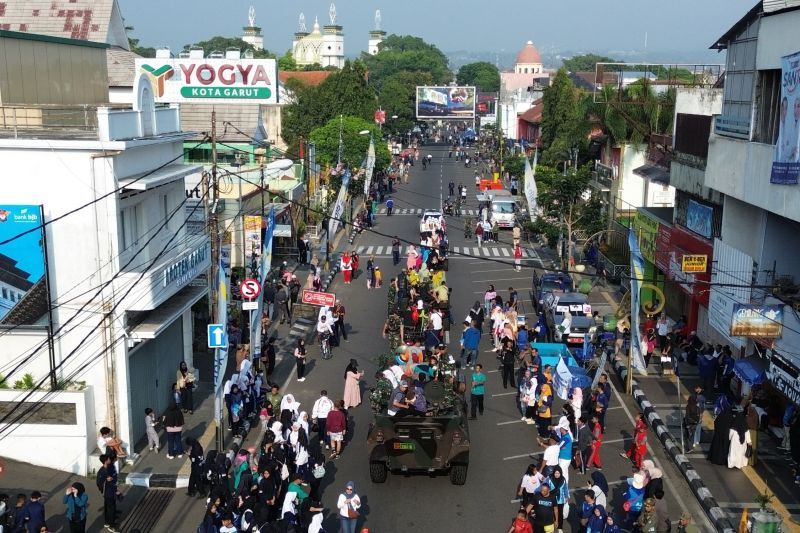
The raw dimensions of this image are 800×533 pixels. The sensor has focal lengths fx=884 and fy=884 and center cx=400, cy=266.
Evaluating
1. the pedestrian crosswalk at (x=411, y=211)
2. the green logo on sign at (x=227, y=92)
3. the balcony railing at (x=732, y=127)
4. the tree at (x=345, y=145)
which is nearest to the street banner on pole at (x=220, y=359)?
the balcony railing at (x=732, y=127)

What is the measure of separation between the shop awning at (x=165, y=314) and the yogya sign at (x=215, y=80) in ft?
106

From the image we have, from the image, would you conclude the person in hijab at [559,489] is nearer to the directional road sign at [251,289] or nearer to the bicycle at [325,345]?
the directional road sign at [251,289]

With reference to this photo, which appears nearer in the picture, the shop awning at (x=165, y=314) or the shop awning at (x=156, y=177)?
the shop awning at (x=156, y=177)

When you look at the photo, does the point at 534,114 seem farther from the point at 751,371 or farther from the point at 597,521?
the point at 597,521

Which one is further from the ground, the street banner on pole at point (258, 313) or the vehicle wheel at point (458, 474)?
the street banner on pole at point (258, 313)

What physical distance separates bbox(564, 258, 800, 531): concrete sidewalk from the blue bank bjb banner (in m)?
5.69

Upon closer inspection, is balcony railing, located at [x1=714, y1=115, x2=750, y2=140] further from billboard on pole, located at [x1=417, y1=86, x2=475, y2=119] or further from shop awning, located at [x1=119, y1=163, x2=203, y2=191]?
billboard on pole, located at [x1=417, y1=86, x2=475, y2=119]

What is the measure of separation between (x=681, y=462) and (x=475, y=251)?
26.6m

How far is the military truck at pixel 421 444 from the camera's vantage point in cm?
1661

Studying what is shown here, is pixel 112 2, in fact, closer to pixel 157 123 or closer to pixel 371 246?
pixel 371 246

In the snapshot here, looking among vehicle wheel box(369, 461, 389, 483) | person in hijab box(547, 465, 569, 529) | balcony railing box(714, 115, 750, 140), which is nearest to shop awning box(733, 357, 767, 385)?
balcony railing box(714, 115, 750, 140)

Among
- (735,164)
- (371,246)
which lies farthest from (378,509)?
(371,246)

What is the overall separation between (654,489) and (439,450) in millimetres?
3927

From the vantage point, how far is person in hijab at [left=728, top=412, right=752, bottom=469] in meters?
18.0
